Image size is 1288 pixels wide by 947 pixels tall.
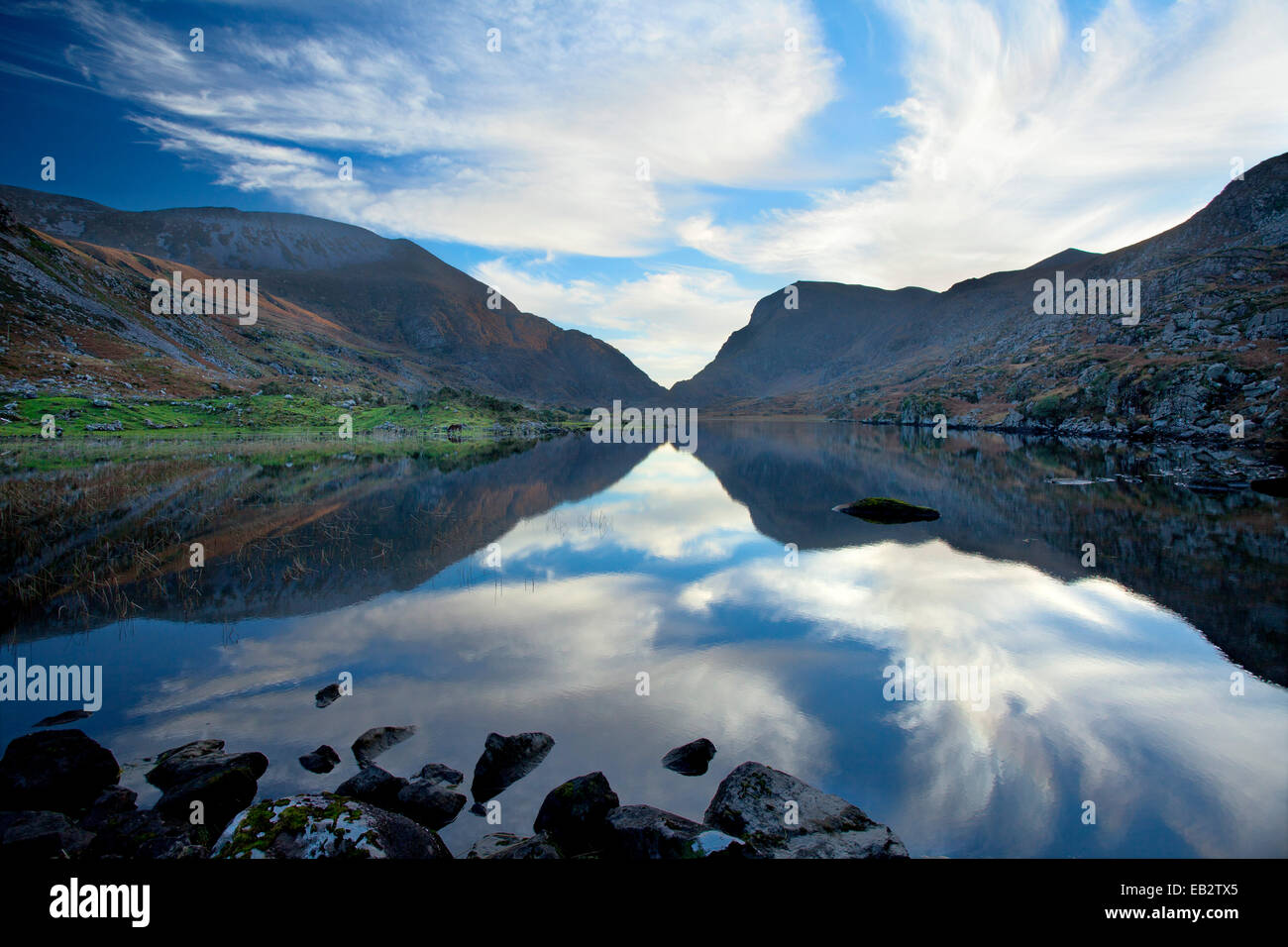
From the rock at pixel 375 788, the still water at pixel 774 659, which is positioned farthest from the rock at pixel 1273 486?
the rock at pixel 375 788

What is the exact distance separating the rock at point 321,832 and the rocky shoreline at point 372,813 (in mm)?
13

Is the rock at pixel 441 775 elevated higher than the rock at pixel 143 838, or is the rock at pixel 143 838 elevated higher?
the rock at pixel 143 838

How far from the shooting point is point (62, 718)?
1062 cm

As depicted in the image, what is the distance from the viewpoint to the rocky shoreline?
243 inches

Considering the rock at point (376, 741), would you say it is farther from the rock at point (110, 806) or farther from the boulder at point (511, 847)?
the boulder at point (511, 847)

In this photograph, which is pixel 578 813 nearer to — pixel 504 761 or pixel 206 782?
pixel 504 761

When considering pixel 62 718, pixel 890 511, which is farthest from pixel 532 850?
pixel 890 511

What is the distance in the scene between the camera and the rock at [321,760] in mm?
9109

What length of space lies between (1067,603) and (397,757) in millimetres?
18531

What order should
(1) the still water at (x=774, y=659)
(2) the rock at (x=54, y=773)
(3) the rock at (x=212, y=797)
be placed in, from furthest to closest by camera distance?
(1) the still water at (x=774, y=659), (2) the rock at (x=54, y=773), (3) the rock at (x=212, y=797)

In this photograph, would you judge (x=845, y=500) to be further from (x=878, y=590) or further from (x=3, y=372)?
(x=3, y=372)

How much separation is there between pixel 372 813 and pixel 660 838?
3231mm

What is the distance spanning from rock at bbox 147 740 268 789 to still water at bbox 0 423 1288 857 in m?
0.31
